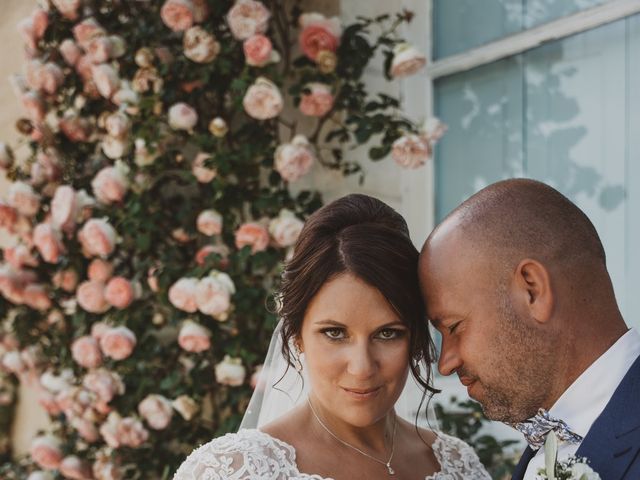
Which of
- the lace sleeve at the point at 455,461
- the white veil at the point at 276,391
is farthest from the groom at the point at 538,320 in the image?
the white veil at the point at 276,391

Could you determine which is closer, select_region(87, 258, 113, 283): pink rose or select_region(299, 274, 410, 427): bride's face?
select_region(299, 274, 410, 427): bride's face

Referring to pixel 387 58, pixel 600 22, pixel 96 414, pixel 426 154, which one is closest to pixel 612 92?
pixel 600 22

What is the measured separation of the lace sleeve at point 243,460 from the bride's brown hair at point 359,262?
1.07ft

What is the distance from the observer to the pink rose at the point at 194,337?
4.23 meters

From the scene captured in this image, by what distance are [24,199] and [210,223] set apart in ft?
4.15

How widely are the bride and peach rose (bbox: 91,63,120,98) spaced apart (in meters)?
2.36

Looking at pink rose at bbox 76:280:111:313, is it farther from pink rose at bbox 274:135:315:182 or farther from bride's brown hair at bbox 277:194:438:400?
bride's brown hair at bbox 277:194:438:400

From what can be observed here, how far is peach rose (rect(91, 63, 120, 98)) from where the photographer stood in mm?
4684

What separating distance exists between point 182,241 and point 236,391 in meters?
0.85

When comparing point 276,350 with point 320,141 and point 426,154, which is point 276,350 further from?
point 320,141

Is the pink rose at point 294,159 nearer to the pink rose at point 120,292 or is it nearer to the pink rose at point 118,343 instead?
the pink rose at point 120,292

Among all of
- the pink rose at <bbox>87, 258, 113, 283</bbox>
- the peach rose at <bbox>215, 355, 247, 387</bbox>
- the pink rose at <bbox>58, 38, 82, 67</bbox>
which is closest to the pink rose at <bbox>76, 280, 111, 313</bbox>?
the pink rose at <bbox>87, 258, 113, 283</bbox>

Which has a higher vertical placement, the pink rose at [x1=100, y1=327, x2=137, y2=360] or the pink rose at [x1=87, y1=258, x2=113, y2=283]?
the pink rose at [x1=87, y1=258, x2=113, y2=283]

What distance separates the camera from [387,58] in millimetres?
4238
